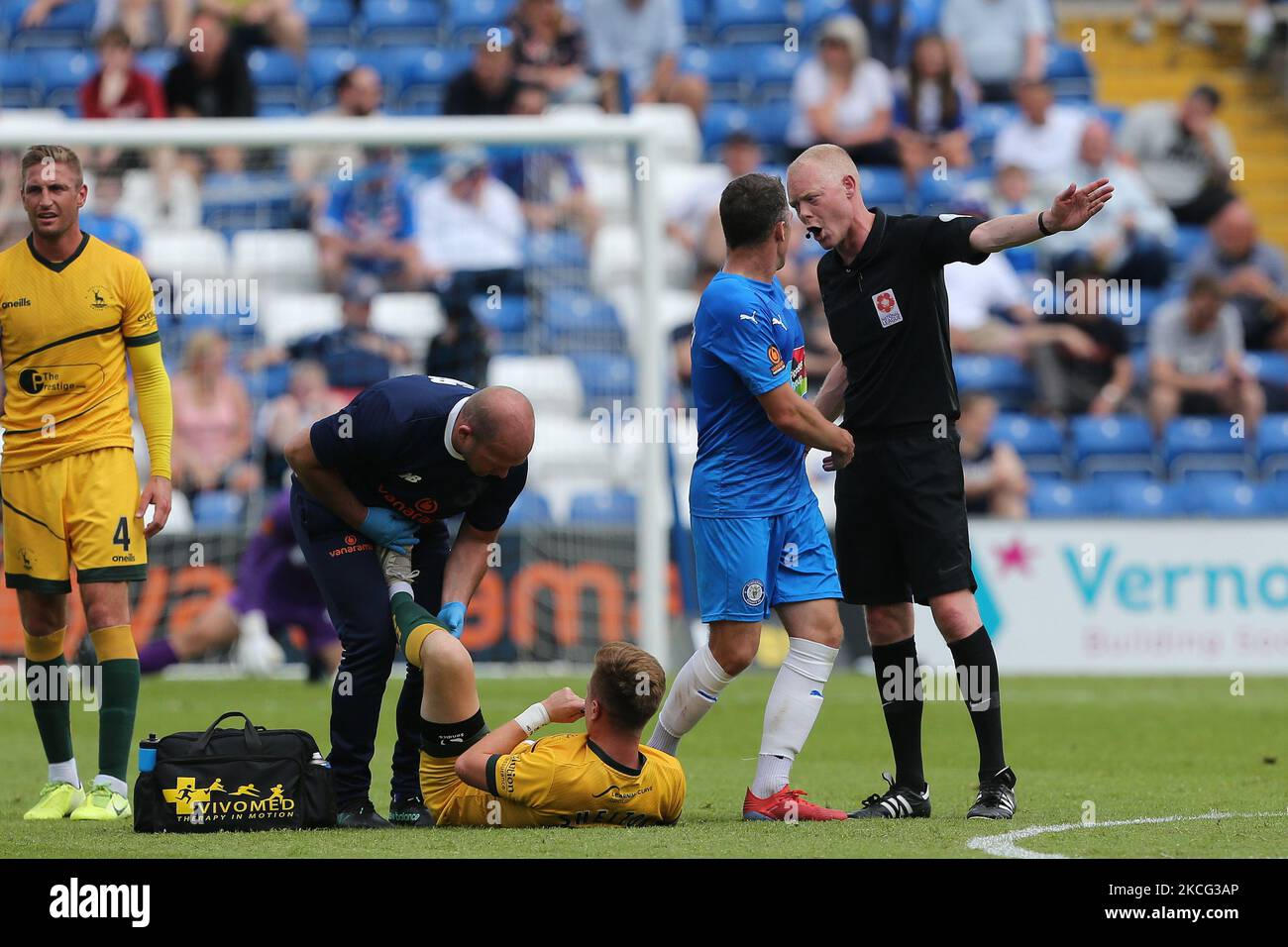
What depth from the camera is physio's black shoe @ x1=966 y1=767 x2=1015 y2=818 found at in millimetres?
6840

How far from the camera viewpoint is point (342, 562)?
7008 millimetres

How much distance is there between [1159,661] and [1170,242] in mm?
5286

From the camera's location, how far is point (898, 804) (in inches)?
278

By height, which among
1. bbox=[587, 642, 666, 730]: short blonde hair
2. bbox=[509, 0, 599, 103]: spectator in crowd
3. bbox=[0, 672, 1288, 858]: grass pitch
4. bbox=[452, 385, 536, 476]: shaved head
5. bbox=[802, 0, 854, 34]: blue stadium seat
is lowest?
bbox=[0, 672, 1288, 858]: grass pitch

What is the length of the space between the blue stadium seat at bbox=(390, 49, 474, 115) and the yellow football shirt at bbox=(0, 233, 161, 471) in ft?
34.3

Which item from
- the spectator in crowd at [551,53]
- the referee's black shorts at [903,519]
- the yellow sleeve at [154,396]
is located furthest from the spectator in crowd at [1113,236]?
the yellow sleeve at [154,396]

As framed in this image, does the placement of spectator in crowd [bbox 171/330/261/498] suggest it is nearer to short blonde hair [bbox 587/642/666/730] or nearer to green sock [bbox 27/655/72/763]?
green sock [bbox 27/655/72/763]

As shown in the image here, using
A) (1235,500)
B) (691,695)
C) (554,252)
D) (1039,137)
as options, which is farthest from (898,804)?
(1039,137)

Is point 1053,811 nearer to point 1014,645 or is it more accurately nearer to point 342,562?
point 342,562

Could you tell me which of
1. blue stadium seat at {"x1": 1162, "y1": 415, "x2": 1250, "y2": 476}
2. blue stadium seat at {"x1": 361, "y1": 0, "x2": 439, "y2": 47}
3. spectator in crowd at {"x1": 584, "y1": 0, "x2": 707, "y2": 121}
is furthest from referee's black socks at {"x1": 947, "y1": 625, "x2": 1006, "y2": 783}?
blue stadium seat at {"x1": 361, "y1": 0, "x2": 439, "y2": 47}

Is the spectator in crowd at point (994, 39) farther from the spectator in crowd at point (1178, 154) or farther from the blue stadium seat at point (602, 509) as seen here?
the blue stadium seat at point (602, 509)

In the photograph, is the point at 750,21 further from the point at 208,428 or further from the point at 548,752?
the point at 548,752
